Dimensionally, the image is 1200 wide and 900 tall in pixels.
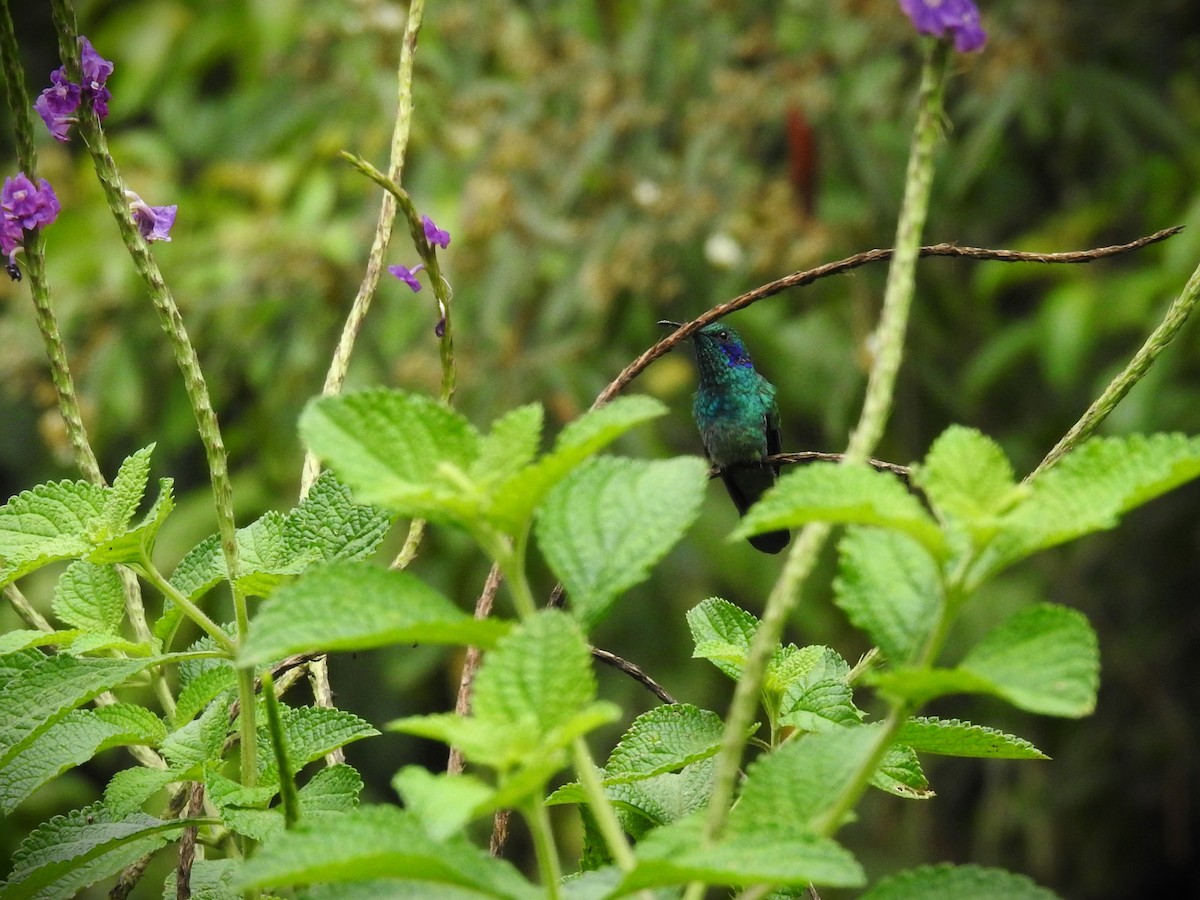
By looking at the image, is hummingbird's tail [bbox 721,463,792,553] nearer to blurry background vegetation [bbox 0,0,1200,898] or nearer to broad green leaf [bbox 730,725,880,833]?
blurry background vegetation [bbox 0,0,1200,898]

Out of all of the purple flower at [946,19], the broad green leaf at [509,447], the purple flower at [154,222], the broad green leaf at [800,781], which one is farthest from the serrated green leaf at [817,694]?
the purple flower at [154,222]

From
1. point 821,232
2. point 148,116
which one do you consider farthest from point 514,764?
point 148,116

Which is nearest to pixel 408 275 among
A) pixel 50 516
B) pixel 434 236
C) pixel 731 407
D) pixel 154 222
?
pixel 434 236

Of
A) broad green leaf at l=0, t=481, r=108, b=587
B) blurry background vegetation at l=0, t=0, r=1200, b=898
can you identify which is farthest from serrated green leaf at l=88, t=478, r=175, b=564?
blurry background vegetation at l=0, t=0, r=1200, b=898

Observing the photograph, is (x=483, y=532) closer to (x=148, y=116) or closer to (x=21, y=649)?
(x=21, y=649)

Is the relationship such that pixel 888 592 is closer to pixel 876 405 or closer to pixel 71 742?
pixel 876 405

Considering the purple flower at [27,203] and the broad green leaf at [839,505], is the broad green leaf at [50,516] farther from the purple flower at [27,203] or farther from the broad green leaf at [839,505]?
the broad green leaf at [839,505]
